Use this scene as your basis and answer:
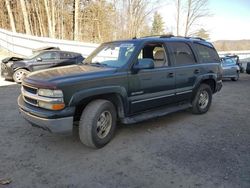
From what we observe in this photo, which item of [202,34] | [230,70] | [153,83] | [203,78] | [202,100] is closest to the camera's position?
[153,83]

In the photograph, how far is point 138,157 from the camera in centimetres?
392

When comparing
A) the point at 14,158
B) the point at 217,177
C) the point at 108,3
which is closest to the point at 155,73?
the point at 217,177

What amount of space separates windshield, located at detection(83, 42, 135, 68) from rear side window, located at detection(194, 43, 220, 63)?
2175mm

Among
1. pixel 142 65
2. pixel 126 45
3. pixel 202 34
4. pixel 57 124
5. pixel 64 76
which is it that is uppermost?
pixel 202 34

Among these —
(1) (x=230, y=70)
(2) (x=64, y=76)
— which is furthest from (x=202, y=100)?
(1) (x=230, y=70)

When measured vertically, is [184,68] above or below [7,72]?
above

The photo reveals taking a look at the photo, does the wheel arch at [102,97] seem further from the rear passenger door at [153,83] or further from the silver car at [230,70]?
the silver car at [230,70]

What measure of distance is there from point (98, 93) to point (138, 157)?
1.22 meters

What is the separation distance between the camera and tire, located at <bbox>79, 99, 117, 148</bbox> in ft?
13.0

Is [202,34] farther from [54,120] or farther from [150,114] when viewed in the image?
[54,120]

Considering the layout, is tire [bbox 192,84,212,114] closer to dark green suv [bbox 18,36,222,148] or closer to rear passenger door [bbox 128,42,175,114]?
dark green suv [bbox 18,36,222,148]

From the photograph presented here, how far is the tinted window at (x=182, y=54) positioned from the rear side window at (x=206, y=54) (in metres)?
0.37

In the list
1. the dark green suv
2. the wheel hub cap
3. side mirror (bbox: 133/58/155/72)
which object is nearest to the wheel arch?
the dark green suv

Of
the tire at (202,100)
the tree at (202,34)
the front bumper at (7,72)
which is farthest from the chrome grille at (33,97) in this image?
the tree at (202,34)
